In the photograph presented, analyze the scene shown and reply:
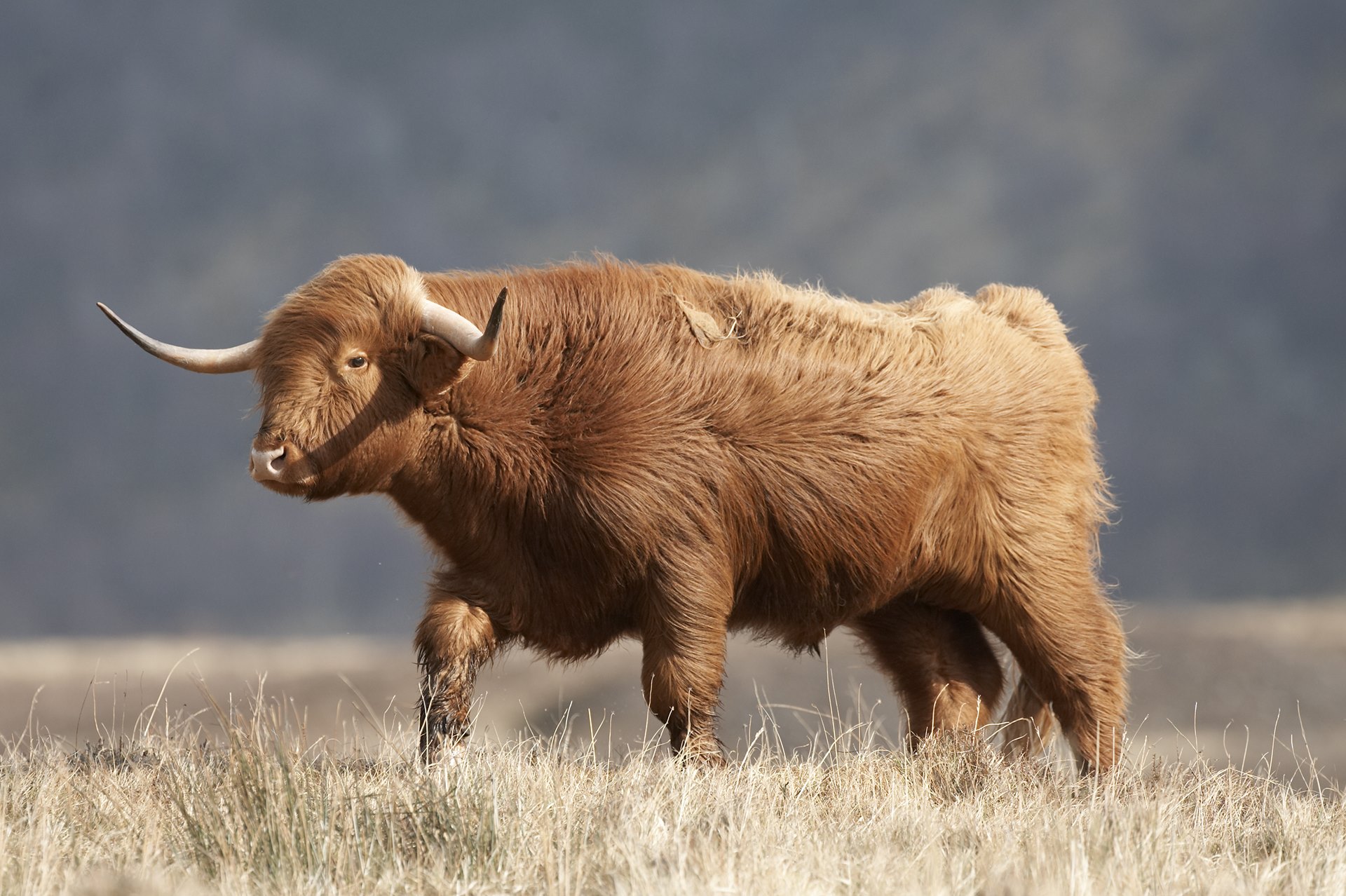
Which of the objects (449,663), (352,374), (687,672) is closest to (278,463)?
(352,374)

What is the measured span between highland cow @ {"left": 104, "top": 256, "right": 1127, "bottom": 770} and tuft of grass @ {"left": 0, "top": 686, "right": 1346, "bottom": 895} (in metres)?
0.75

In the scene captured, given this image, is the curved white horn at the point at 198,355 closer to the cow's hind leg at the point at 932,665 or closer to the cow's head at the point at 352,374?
the cow's head at the point at 352,374

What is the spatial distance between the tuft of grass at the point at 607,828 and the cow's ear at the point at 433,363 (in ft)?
5.46

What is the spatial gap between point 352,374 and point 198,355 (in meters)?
1.09

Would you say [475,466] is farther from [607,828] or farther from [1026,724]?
[1026,724]

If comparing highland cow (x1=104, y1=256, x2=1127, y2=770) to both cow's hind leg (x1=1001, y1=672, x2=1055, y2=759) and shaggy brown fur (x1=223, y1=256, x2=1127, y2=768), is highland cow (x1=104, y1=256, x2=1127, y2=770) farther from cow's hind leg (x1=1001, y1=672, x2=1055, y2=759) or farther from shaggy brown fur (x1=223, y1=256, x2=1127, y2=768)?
cow's hind leg (x1=1001, y1=672, x2=1055, y2=759)

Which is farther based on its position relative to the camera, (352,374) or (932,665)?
(932,665)

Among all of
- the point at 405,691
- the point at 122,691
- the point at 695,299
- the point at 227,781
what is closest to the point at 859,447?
the point at 695,299

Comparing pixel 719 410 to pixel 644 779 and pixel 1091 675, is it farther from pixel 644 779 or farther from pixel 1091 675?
pixel 1091 675

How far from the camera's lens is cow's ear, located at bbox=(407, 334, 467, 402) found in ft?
19.4

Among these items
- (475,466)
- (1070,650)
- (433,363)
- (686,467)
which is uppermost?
(433,363)

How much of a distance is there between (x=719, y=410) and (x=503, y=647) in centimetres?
161

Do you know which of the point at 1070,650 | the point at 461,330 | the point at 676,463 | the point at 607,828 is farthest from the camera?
the point at 1070,650

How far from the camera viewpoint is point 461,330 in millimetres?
5812
